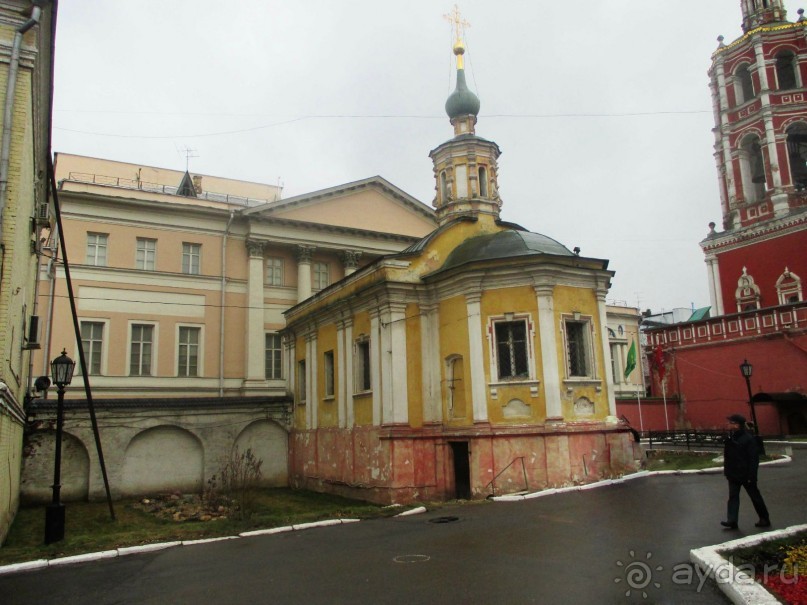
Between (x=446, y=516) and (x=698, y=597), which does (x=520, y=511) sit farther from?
(x=698, y=597)

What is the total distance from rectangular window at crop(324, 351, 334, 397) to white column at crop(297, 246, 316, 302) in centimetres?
961

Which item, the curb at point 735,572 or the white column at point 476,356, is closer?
the curb at point 735,572

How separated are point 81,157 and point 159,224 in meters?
17.8

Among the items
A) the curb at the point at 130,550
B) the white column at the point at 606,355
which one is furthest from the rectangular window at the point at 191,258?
the curb at the point at 130,550

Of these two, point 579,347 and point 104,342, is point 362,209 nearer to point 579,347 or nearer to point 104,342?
point 104,342

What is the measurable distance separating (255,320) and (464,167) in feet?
45.0

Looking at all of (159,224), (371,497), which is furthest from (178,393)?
(371,497)

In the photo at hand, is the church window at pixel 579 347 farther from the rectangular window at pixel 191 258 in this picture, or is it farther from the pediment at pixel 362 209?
the rectangular window at pixel 191 258

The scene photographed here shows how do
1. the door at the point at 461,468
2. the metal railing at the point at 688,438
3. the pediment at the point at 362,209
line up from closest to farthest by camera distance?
the door at the point at 461,468
the metal railing at the point at 688,438
the pediment at the point at 362,209

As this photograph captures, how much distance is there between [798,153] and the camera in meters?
37.4

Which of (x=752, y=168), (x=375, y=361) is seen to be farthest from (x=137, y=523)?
(x=752, y=168)

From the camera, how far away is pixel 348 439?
819 inches

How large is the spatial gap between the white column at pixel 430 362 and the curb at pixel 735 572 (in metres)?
10.9

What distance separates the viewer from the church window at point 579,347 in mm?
17734
